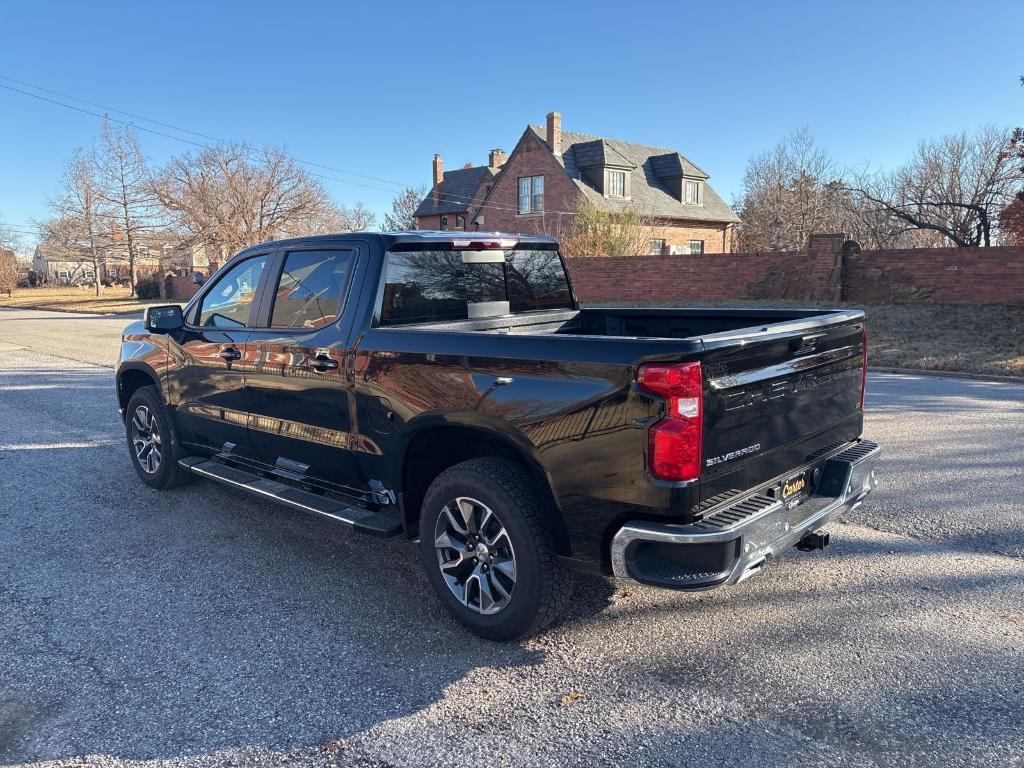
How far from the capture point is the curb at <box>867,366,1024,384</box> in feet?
40.1

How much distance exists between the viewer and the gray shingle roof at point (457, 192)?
1846 inches

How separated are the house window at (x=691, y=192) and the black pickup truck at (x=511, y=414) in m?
37.2

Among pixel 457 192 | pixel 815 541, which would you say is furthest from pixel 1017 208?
pixel 457 192

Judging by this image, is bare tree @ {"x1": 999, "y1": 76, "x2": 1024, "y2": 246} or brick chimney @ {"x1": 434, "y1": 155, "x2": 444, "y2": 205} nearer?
bare tree @ {"x1": 999, "y1": 76, "x2": 1024, "y2": 246}

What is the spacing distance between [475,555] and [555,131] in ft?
119

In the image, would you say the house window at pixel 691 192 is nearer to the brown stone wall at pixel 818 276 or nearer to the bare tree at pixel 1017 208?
the brown stone wall at pixel 818 276

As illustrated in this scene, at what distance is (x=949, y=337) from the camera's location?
50.5ft

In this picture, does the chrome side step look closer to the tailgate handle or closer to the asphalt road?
the asphalt road

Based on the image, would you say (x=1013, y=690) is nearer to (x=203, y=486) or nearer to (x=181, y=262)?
(x=203, y=486)

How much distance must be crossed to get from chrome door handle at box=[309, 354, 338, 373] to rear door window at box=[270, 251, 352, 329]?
0.64ft

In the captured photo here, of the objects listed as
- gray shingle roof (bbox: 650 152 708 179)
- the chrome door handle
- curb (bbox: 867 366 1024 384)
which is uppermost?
gray shingle roof (bbox: 650 152 708 179)

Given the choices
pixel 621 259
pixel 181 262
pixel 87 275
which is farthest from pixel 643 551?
pixel 87 275

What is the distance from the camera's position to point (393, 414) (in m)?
3.86

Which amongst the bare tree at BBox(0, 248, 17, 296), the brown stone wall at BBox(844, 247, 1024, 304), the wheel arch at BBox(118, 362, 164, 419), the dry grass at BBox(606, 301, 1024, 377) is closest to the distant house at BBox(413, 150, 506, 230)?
the brown stone wall at BBox(844, 247, 1024, 304)
